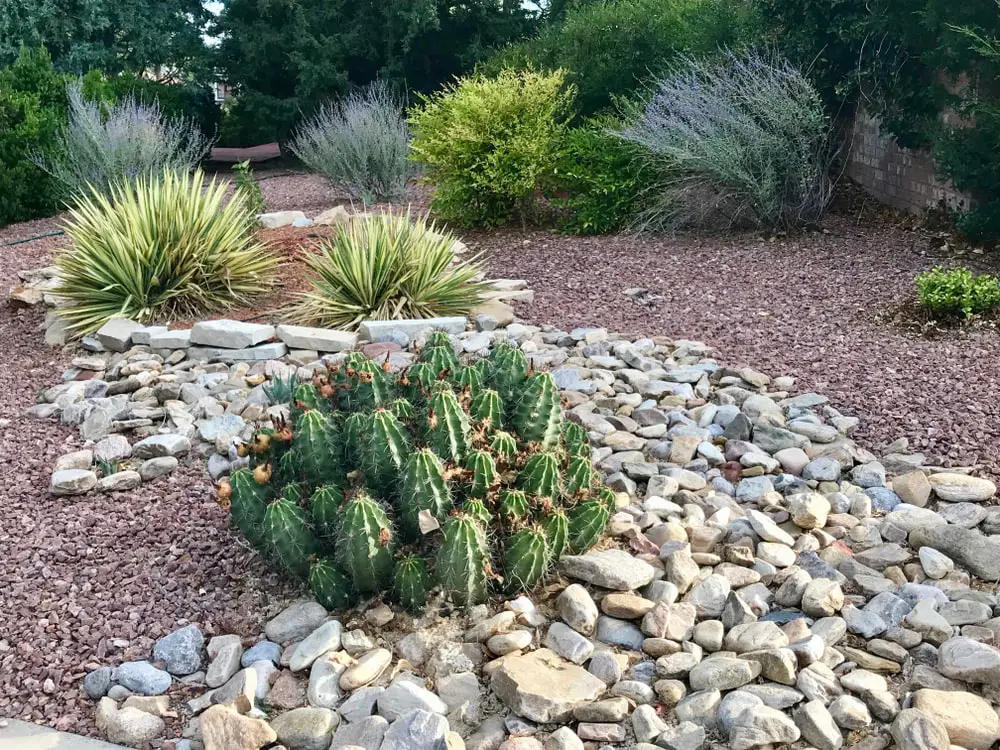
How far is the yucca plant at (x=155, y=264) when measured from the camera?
A: 645 cm

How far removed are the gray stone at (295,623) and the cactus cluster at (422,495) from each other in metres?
0.05

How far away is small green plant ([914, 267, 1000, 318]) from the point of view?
5.55 metres

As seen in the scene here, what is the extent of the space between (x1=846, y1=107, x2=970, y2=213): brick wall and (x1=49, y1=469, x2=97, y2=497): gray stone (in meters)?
7.37

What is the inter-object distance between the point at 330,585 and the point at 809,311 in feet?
14.2

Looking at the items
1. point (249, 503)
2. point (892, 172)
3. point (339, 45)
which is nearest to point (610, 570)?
point (249, 503)

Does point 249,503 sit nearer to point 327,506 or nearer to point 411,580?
point 327,506

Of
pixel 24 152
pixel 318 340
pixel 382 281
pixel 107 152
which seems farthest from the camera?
Answer: pixel 24 152

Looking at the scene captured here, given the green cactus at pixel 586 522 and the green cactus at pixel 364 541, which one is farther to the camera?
the green cactus at pixel 586 522

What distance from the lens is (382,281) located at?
20.5 ft

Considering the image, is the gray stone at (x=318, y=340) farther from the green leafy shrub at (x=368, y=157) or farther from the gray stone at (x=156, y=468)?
the green leafy shrub at (x=368, y=157)

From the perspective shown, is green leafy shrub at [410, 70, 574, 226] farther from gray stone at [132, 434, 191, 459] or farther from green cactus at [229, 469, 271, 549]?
green cactus at [229, 469, 271, 549]

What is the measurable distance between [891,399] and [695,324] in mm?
1691

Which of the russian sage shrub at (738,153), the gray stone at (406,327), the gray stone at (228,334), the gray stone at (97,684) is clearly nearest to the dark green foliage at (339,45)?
the russian sage shrub at (738,153)

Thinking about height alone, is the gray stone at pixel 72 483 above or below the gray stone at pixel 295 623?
above
